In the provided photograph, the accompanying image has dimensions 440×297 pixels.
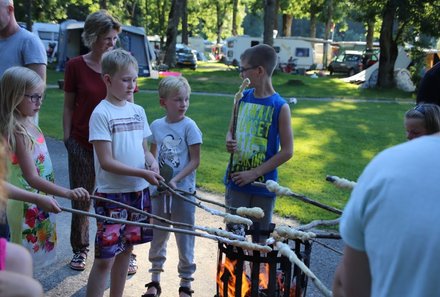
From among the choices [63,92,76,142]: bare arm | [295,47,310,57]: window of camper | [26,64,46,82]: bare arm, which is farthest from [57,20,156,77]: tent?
[26,64,46,82]: bare arm

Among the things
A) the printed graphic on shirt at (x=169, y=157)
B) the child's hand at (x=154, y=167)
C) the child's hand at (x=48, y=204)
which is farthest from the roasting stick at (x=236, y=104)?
the child's hand at (x=48, y=204)

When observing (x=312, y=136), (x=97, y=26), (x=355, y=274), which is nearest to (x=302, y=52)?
(x=312, y=136)

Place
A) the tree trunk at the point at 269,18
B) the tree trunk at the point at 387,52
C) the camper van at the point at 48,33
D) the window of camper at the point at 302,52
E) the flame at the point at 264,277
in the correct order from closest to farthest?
the flame at the point at 264,277 → the tree trunk at the point at 387,52 → the tree trunk at the point at 269,18 → the camper van at the point at 48,33 → the window of camper at the point at 302,52

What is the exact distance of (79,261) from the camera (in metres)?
4.64

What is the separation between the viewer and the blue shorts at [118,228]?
3498mm

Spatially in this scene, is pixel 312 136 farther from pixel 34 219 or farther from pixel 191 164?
pixel 34 219

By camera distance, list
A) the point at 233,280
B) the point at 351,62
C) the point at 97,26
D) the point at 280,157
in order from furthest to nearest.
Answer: the point at 351,62, the point at 97,26, the point at 280,157, the point at 233,280

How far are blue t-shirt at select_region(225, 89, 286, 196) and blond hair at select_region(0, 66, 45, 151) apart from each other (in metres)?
1.39

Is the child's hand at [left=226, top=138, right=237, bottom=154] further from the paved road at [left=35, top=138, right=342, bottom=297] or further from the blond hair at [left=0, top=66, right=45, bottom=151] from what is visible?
the blond hair at [left=0, top=66, right=45, bottom=151]

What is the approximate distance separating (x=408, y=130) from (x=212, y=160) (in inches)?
225

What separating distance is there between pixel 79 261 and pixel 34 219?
1.29 m

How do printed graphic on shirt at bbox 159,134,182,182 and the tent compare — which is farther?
the tent

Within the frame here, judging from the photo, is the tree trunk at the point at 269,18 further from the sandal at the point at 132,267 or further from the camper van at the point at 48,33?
the sandal at the point at 132,267

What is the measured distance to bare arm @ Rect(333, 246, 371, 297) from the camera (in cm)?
155
